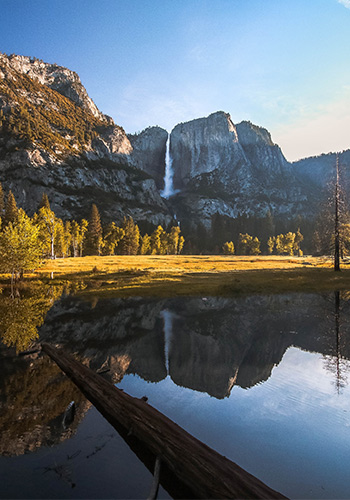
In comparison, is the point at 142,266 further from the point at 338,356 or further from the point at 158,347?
the point at 338,356

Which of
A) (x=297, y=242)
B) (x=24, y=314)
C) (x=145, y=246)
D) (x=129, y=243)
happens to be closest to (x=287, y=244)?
(x=297, y=242)

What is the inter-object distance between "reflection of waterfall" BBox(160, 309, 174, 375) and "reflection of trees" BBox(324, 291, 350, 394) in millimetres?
7890

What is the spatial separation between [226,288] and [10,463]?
3259cm

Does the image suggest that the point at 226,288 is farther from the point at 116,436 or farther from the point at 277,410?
the point at 116,436

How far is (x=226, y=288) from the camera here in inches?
1474

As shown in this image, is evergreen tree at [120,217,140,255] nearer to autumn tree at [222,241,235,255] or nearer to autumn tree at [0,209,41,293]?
autumn tree at [222,241,235,255]

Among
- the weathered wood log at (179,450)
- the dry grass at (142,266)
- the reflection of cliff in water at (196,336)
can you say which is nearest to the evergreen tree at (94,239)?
the dry grass at (142,266)

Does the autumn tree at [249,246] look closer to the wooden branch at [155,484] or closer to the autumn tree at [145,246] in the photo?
the autumn tree at [145,246]

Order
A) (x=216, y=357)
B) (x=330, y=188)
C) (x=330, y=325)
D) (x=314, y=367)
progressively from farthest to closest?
(x=330, y=188)
(x=330, y=325)
(x=216, y=357)
(x=314, y=367)

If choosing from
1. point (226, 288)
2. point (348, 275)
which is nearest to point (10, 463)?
point (226, 288)

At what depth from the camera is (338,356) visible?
14.8 m

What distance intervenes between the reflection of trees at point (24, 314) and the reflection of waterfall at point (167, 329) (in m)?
8.08

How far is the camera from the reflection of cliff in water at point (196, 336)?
13.2 metres

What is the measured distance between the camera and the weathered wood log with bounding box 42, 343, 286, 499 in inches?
206
